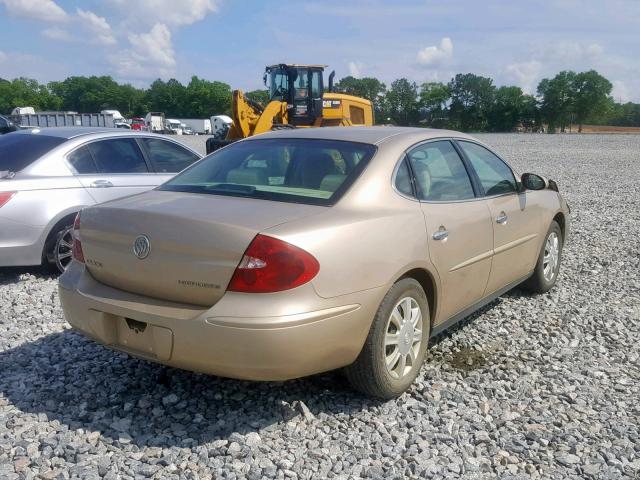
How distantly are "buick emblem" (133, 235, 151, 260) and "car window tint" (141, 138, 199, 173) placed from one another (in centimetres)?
401

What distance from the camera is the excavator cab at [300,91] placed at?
18.8 m

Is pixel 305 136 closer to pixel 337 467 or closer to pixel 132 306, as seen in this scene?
pixel 132 306

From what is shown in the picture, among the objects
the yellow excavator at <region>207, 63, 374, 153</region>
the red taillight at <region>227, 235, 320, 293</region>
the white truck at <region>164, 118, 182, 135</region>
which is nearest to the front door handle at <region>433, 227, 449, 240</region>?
the red taillight at <region>227, 235, 320, 293</region>

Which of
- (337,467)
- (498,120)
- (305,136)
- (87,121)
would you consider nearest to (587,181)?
(305,136)

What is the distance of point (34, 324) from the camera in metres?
5.04

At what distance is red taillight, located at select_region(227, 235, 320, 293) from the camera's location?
121 inches

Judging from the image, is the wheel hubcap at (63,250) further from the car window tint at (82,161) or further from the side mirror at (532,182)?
the side mirror at (532,182)

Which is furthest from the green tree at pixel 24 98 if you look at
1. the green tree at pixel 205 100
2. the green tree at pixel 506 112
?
the green tree at pixel 506 112

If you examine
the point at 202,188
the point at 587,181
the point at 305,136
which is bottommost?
the point at 587,181

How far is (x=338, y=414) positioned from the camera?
11.8ft

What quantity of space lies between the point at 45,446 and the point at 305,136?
7.88 feet

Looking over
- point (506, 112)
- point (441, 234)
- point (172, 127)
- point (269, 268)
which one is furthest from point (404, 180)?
point (506, 112)

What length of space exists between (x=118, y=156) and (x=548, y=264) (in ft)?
14.8

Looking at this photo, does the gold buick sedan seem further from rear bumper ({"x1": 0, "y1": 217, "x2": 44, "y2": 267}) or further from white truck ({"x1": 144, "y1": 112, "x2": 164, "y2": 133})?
white truck ({"x1": 144, "y1": 112, "x2": 164, "y2": 133})
